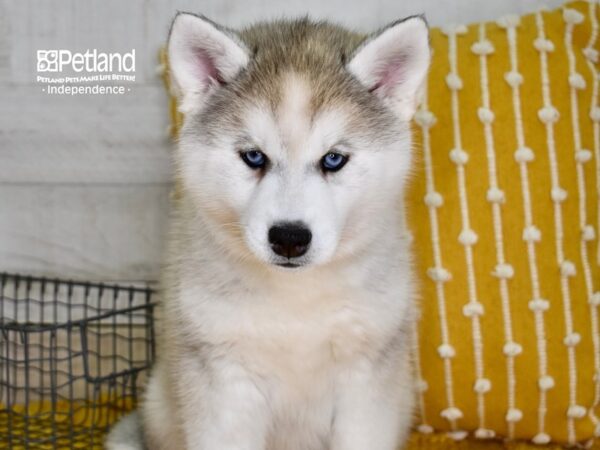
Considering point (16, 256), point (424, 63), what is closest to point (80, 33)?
point (16, 256)

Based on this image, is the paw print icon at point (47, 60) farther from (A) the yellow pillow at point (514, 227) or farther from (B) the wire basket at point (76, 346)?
(A) the yellow pillow at point (514, 227)

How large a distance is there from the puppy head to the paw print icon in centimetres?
83

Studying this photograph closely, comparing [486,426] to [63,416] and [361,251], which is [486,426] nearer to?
[361,251]

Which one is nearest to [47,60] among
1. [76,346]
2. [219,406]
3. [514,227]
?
[76,346]

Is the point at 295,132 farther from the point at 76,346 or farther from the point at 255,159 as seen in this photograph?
the point at 76,346

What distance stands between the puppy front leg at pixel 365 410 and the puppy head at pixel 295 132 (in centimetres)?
25

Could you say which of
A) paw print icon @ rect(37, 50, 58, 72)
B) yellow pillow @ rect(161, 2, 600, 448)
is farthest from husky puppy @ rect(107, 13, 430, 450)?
paw print icon @ rect(37, 50, 58, 72)

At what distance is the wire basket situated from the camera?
80.5 inches

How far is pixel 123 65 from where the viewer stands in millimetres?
2137

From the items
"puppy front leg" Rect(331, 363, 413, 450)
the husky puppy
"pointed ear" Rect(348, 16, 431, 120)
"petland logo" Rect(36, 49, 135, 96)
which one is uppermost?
"petland logo" Rect(36, 49, 135, 96)

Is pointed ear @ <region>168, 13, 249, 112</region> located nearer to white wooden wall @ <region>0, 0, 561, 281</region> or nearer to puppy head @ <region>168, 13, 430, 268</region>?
puppy head @ <region>168, 13, 430, 268</region>

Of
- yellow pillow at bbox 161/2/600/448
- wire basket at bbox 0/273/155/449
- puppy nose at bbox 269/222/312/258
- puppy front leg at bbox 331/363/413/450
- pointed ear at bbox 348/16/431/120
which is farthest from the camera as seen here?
wire basket at bbox 0/273/155/449

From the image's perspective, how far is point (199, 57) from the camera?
142cm

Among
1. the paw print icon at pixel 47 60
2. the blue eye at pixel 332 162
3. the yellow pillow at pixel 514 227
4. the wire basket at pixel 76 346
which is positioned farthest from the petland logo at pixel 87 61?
the blue eye at pixel 332 162
